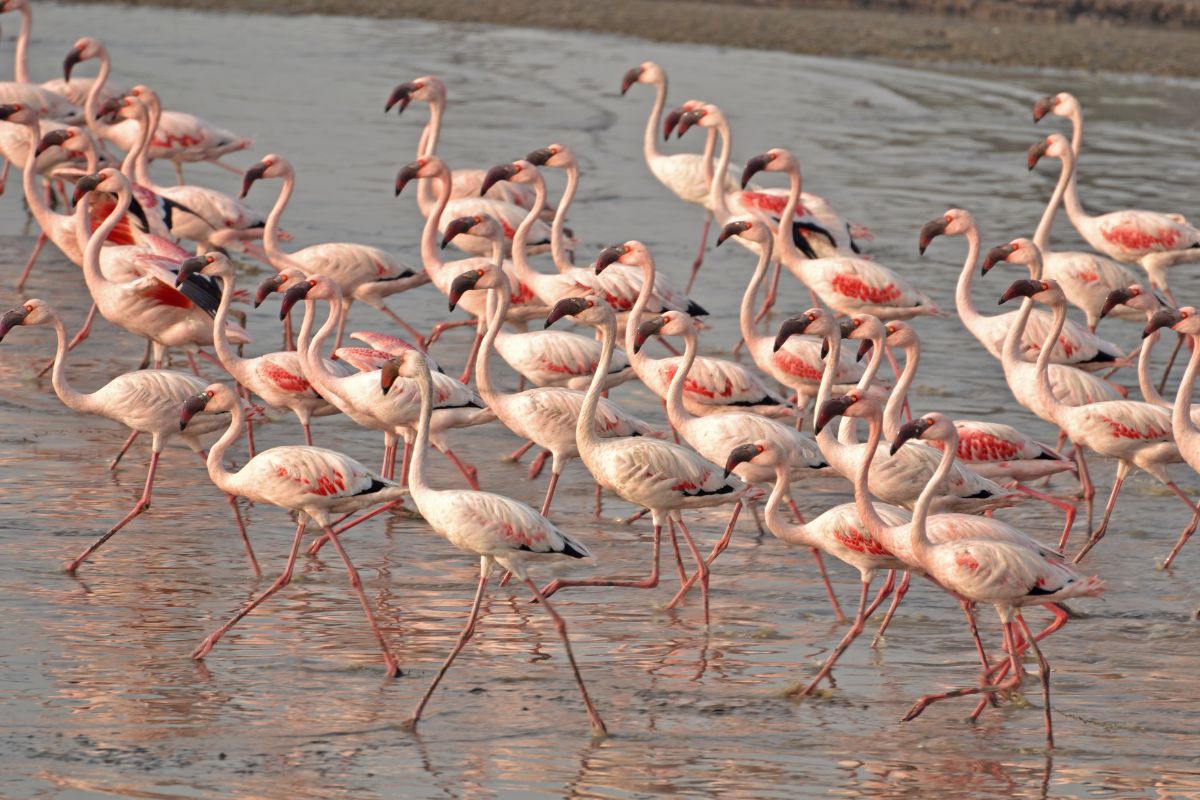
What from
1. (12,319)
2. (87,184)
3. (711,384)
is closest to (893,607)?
(711,384)

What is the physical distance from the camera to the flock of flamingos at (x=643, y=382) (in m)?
7.05

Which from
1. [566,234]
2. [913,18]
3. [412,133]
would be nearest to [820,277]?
[566,234]

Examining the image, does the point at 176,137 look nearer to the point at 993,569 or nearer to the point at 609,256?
the point at 609,256

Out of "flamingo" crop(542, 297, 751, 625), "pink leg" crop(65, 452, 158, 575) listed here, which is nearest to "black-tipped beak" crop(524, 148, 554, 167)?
"flamingo" crop(542, 297, 751, 625)

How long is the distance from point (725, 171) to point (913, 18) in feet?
55.4

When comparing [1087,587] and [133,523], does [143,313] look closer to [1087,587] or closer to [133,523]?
[133,523]

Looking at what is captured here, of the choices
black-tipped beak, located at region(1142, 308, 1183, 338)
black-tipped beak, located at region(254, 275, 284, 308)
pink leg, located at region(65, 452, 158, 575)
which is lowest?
pink leg, located at region(65, 452, 158, 575)

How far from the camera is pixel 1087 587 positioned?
676cm

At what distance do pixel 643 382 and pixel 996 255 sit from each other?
1.88m

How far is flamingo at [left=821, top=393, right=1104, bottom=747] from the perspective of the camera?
669 centimetres

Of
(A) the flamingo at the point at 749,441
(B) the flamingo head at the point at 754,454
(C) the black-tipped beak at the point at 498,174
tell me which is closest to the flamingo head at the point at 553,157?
(C) the black-tipped beak at the point at 498,174

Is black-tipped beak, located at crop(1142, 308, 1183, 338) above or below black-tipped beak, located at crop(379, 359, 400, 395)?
above

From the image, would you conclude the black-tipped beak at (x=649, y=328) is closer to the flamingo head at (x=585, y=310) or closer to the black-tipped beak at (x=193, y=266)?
the flamingo head at (x=585, y=310)

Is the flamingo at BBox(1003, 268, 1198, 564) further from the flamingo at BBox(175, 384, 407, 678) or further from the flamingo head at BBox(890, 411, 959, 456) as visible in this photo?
the flamingo at BBox(175, 384, 407, 678)
